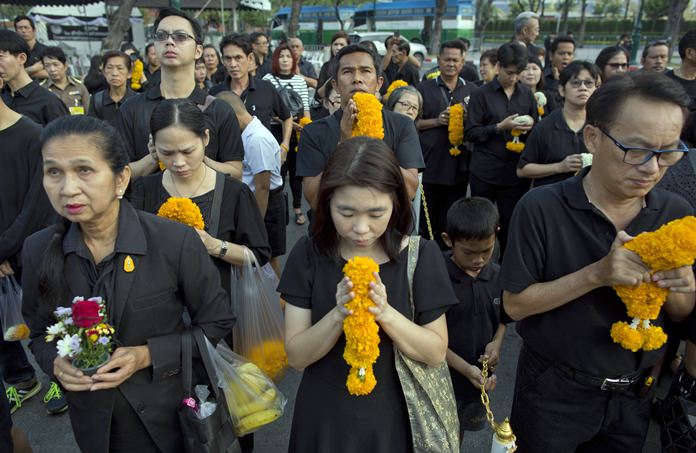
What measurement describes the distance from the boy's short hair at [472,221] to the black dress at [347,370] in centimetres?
89

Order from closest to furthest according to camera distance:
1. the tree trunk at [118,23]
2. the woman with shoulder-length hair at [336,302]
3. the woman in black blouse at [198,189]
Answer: the woman with shoulder-length hair at [336,302] < the woman in black blouse at [198,189] < the tree trunk at [118,23]

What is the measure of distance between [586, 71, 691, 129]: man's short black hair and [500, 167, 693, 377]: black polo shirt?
0.29m

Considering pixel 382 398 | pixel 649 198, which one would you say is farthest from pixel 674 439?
pixel 382 398

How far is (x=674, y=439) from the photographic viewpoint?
1.86 meters

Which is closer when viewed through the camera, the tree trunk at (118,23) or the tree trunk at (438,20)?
the tree trunk at (118,23)

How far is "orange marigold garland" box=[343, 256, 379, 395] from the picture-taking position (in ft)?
5.38

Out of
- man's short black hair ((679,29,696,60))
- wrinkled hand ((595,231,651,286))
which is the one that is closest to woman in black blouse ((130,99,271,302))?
wrinkled hand ((595,231,651,286))

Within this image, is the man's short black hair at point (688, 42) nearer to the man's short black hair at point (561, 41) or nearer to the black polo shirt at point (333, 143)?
the man's short black hair at point (561, 41)

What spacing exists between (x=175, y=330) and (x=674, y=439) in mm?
2027

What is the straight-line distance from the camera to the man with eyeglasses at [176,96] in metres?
3.38

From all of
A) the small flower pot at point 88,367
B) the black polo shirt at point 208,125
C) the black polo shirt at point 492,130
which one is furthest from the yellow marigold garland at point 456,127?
the small flower pot at point 88,367

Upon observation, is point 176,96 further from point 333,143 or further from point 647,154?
point 647,154

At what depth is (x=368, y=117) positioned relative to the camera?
2955mm

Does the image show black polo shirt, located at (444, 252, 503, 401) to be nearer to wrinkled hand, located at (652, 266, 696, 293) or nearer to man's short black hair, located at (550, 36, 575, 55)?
wrinkled hand, located at (652, 266, 696, 293)
